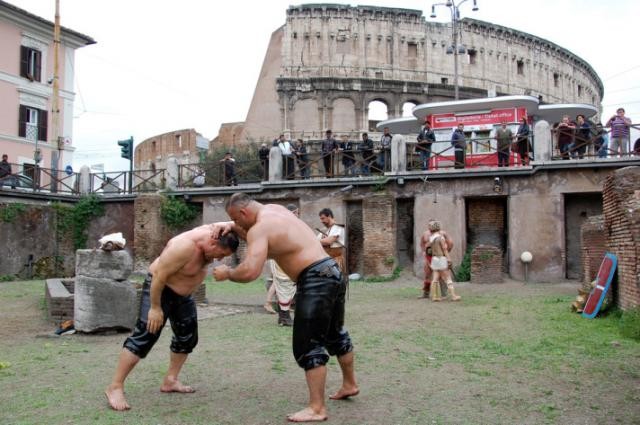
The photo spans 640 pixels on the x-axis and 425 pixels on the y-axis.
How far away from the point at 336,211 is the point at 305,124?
29808 millimetres

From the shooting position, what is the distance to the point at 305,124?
4919cm

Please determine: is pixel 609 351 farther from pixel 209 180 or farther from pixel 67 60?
pixel 67 60

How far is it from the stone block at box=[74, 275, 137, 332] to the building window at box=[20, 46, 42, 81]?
28.4 meters

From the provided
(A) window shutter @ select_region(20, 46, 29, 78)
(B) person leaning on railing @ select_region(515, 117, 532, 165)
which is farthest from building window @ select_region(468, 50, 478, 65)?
(B) person leaning on railing @ select_region(515, 117, 532, 165)

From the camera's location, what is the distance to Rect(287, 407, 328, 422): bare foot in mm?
4547

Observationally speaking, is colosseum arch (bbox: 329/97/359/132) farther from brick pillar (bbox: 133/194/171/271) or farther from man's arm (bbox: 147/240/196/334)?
man's arm (bbox: 147/240/196/334)

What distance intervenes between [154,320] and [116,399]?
27.1 inches

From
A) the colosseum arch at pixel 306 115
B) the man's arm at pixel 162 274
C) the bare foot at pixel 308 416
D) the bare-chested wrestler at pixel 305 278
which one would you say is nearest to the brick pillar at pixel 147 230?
the man's arm at pixel 162 274

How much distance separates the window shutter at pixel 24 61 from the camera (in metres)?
32.7

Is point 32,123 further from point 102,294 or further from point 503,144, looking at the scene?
point 102,294

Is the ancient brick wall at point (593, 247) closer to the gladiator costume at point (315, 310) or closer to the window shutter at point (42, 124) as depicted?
the gladiator costume at point (315, 310)

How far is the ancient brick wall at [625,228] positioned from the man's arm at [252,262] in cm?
625

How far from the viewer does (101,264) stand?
8875 millimetres

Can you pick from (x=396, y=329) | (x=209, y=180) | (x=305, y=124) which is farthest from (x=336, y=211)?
(x=305, y=124)
